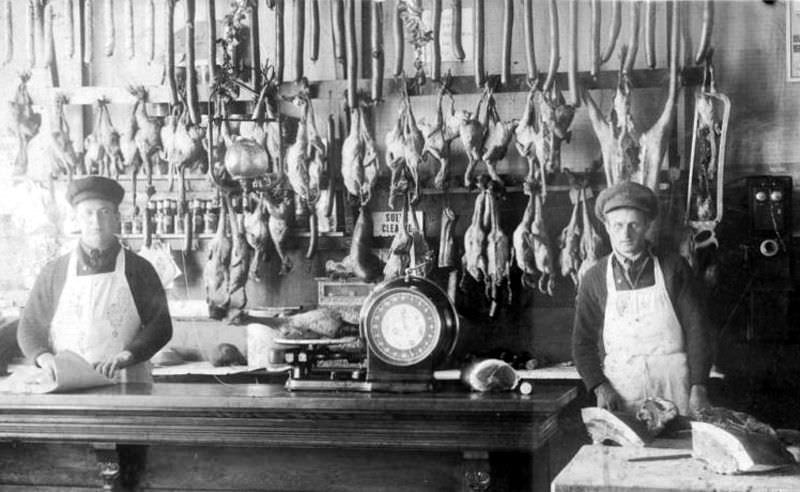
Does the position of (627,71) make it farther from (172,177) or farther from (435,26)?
(172,177)

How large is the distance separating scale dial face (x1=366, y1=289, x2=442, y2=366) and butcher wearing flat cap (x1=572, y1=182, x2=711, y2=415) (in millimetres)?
1382

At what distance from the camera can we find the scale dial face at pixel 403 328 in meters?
3.52

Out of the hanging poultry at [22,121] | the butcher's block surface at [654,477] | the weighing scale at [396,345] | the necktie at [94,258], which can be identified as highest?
the hanging poultry at [22,121]

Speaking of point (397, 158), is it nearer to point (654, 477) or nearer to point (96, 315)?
point (96, 315)

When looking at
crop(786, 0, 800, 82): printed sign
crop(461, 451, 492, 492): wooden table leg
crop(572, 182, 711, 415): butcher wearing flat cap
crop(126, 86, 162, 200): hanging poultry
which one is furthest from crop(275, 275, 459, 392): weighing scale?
crop(786, 0, 800, 82): printed sign

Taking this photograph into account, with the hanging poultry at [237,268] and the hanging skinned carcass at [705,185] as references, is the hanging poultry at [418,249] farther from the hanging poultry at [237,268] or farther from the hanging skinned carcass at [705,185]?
the hanging skinned carcass at [705,185]

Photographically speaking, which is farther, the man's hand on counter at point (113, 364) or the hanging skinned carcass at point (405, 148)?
the hanging skinned carcass at point (405, 148)

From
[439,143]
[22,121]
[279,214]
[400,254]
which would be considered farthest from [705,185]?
[22,121]

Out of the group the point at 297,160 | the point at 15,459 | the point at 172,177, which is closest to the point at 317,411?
the point at 15,459

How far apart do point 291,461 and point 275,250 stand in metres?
3.02

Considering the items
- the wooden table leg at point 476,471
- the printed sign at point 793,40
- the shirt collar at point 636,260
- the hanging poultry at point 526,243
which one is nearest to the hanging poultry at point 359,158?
the hanging poultry at point 526,243

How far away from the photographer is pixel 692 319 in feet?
15.6

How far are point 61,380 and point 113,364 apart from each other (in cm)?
43

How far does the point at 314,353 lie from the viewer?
3629mm
